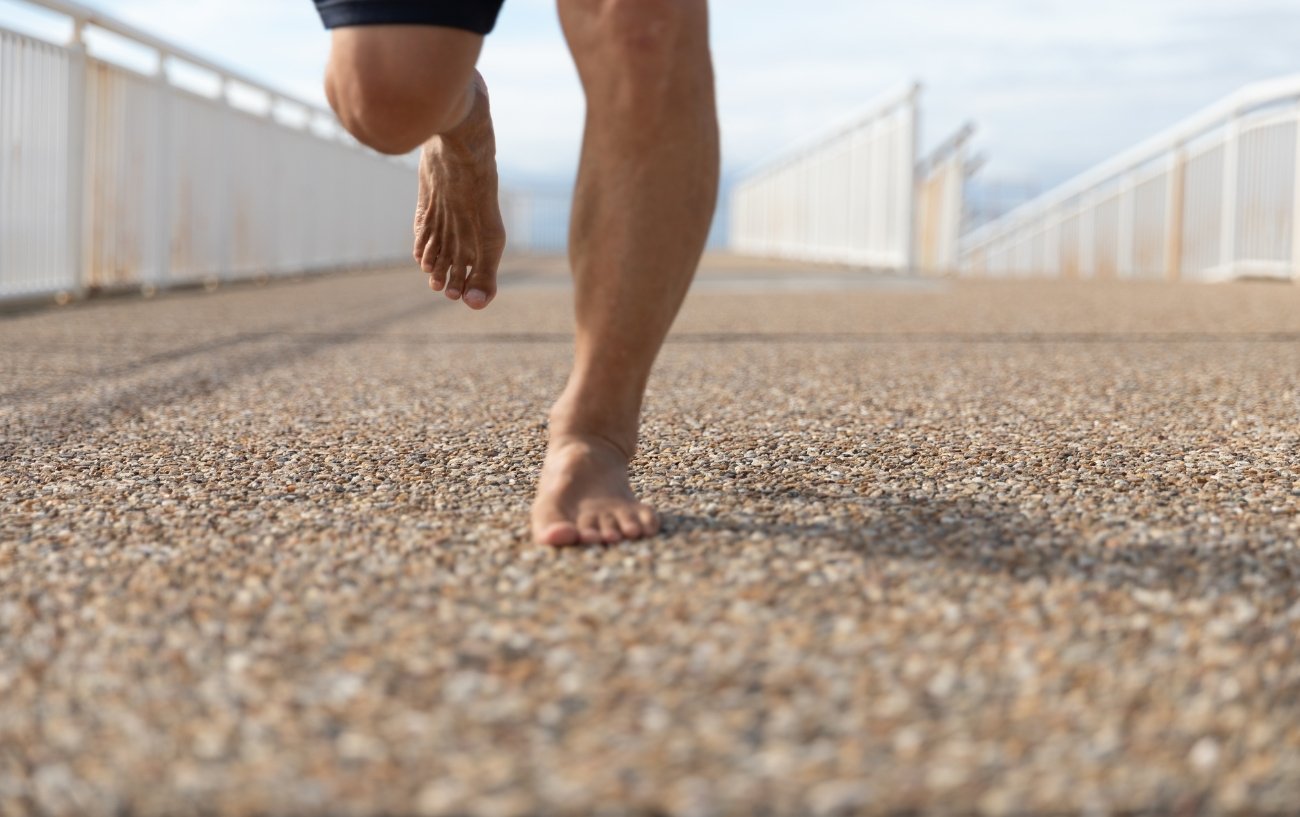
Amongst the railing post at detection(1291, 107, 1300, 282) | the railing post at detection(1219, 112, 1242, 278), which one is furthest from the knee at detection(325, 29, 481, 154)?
the railing post at detection(1219, 112, 1242, 278)

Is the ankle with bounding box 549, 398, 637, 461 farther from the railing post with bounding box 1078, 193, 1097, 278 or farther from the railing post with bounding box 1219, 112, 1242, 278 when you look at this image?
the railing post with bounding box 1078, 193, 1097, 278

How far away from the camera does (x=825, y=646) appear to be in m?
1.21

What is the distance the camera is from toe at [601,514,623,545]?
158cm

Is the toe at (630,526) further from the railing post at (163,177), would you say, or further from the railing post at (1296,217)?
the railing post at (1296,217)

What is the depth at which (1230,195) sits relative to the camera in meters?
10.8

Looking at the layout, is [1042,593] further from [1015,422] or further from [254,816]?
[1015,422]

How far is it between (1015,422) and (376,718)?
187 cm

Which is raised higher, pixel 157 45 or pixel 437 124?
pixel 157 45

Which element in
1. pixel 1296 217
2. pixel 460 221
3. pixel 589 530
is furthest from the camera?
pixel 1296 217

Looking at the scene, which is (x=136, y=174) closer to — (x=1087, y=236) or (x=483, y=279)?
(x=483, y=279)

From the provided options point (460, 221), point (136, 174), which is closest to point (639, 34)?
point (460, 221)

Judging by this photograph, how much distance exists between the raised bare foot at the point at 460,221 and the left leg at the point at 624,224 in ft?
1.93

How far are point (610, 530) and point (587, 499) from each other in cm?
7

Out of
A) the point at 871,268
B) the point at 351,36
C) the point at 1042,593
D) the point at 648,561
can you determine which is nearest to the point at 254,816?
the point at 648,561
